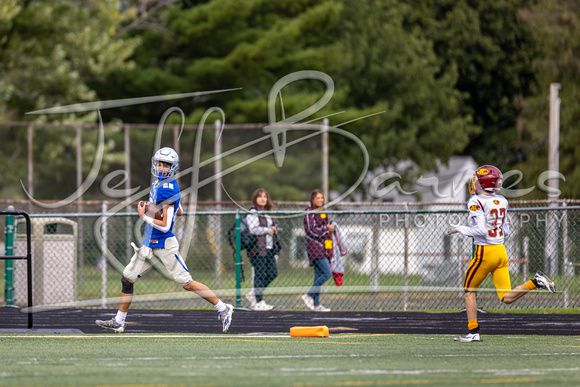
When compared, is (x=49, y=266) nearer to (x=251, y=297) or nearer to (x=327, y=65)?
(x=251, y=297)

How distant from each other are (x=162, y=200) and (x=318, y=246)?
15.5 ft

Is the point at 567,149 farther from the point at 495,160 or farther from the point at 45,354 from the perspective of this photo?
the point at 45,354

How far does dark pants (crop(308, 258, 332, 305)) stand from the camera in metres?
14.9

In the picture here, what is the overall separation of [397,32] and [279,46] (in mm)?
8902

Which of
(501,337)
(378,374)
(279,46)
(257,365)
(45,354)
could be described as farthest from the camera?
(279,46)

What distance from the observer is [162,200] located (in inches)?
419

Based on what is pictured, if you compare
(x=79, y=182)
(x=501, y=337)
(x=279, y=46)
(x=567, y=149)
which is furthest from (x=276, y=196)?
(x=501, y=337)

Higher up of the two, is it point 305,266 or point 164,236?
point 164,236

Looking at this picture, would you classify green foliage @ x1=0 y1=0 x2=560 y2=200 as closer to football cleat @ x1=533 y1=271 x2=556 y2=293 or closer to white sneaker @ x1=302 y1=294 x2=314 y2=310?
white sneaker @ x1=302 y1=294 x2=314 y2=310

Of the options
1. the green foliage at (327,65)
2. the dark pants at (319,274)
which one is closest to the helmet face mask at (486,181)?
the dark pants at (319,274)

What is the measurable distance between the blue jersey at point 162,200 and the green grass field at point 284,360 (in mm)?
1100

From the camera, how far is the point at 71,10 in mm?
30438

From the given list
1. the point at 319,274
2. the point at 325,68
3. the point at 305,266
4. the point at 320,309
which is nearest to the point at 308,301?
the point at 320,309

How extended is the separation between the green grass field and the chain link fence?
13.0 feet
